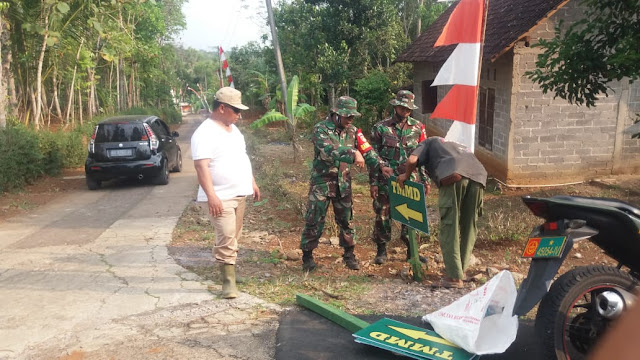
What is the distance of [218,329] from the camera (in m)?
4.14

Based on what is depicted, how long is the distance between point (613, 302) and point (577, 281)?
222 millimetres

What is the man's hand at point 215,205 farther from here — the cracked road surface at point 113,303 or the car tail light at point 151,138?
the car tail light at point 151,138

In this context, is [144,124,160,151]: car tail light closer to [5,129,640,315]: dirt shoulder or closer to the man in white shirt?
[5,129,640,315]: dirt shoulder

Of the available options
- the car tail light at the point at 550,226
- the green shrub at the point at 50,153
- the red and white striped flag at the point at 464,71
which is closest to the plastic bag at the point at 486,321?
the car tail light at the point at 550,226

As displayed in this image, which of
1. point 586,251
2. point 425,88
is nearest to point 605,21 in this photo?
point 586,251

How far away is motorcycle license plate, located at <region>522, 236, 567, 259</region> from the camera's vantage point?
3211 millimetres

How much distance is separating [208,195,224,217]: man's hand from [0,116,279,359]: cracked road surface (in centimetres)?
79

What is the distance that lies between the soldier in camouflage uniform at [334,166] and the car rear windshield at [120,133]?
22.9ft

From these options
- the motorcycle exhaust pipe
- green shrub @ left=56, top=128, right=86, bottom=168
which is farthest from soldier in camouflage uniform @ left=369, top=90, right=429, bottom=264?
green shrub @ left=56, top=128, right=86, bottom=168

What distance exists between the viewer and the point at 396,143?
19.1ft

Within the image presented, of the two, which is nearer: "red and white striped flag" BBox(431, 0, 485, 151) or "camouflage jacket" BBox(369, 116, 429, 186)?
"red and white striped flag" BBox(431, 0, 485, 151)

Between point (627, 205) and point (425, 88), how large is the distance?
13612 millimetres

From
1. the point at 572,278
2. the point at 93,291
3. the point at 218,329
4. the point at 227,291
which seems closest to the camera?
the point at 572,278

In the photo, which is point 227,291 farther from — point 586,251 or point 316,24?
point 316,24
